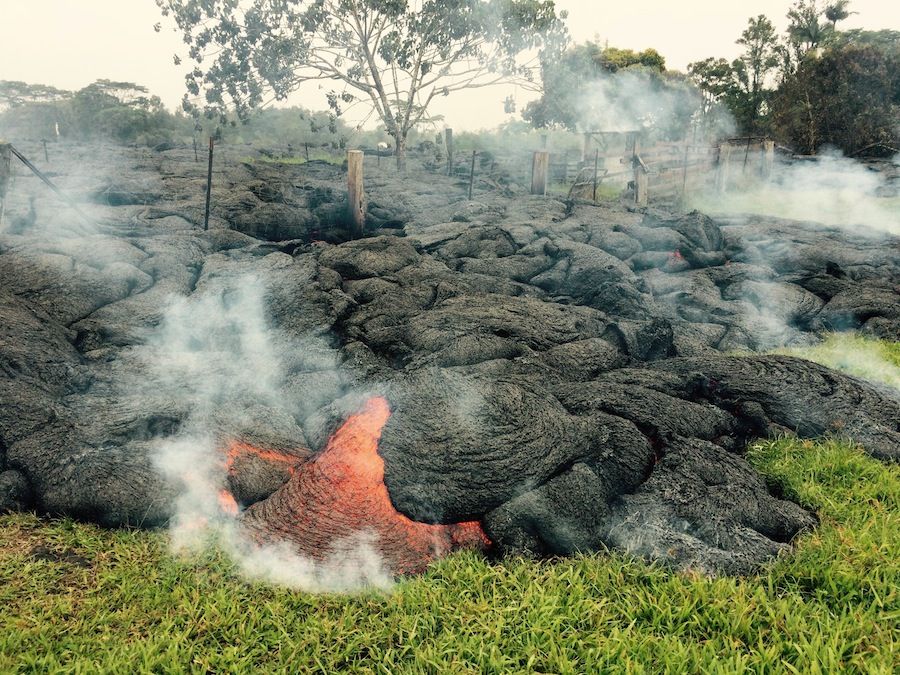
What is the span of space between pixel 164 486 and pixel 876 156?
29.5 metres

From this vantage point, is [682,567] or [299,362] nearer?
[682,567]

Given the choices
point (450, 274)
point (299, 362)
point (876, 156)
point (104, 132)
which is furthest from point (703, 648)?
point (104, 132)

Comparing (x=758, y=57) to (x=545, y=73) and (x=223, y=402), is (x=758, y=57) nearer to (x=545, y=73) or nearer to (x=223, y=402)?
(x=545, y=73)

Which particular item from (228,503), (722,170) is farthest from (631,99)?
(228,503)

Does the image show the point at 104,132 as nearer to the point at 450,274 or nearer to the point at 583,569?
the point at 450,274

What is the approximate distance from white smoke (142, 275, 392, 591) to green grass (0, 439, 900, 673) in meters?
0.18

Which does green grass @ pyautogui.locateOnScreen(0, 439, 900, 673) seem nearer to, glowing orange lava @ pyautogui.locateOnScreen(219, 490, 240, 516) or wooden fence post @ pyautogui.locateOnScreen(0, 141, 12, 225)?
glowing orange lava @ pyautogui.locateOnScreen(219, 490, 240, 516)

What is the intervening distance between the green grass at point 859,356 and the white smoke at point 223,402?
5.89m

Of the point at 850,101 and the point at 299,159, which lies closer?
the point at 850,101

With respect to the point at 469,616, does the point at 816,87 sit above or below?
above

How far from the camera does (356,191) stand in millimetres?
12211

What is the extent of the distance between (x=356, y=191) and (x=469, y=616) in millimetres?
9820

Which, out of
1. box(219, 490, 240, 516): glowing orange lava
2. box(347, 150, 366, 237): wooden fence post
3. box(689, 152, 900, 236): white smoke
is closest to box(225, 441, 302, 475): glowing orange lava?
box(219, 490, 240, 516): glowing orange lava

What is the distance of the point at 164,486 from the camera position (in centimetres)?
449
